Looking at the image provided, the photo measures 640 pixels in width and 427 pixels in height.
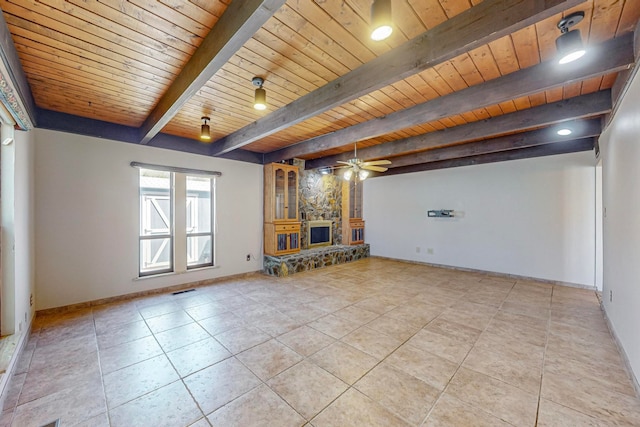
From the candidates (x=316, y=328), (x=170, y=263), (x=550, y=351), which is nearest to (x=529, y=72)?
(x=550, y=351)

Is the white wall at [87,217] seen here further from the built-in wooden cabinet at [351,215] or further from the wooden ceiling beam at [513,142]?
the wooden ceiling beam at [513,142]

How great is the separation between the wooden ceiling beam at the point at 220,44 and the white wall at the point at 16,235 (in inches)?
58.2

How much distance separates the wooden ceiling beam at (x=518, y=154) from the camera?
464cm

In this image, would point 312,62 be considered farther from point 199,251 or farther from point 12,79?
point 199,251

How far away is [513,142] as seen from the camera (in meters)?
4.47

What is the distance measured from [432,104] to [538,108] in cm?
148

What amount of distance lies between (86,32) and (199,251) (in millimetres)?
3887

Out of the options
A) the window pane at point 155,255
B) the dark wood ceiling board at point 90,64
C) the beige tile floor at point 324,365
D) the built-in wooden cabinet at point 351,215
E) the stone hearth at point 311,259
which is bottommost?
the beige tile floor at point 324,365

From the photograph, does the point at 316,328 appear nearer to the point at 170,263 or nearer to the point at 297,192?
the point at 170,263

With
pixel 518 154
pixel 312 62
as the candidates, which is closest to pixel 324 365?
pixel 312 62

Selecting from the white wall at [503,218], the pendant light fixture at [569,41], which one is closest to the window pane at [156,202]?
the pendant light fixture at [569,41]

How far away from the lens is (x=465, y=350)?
2539 millimetres

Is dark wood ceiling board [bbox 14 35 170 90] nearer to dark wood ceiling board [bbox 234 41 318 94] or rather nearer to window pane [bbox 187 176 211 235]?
dark wood ceiling board [bbox 234 41 318 94]

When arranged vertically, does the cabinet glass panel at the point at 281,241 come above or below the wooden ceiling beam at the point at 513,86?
below
